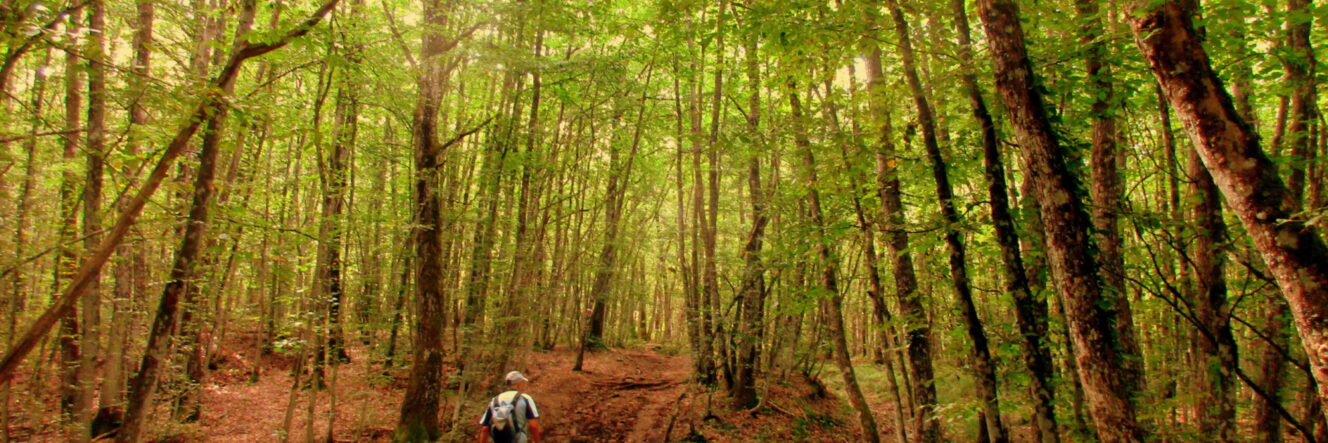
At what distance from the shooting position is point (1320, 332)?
253cm

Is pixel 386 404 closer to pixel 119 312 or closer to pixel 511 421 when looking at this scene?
pixel 119 312

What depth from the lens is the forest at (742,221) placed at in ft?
11.5

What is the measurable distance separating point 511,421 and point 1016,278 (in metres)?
5.35

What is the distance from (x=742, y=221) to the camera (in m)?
14.9

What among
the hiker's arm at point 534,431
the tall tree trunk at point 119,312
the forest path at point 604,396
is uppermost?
the tall tree trunk at point 119,312

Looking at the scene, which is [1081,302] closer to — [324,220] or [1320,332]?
[1320,332]

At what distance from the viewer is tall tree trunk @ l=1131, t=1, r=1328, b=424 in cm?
257

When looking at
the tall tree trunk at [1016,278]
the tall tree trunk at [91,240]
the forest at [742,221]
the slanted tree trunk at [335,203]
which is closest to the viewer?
the forest at [742,221]

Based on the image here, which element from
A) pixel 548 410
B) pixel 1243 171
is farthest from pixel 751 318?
pixel 1243 171

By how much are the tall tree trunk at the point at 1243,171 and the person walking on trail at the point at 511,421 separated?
237 inches

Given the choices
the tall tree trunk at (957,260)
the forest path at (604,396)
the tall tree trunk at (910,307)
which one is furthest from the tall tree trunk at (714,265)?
the tall tree trunk at (957,260)

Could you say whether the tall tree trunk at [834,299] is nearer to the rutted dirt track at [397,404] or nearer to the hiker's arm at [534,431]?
the rutted dirt track at [397,404]

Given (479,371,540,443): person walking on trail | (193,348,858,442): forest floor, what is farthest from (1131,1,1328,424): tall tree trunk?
(193,348,858,442): forest floor

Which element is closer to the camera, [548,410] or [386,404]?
[548,410]
